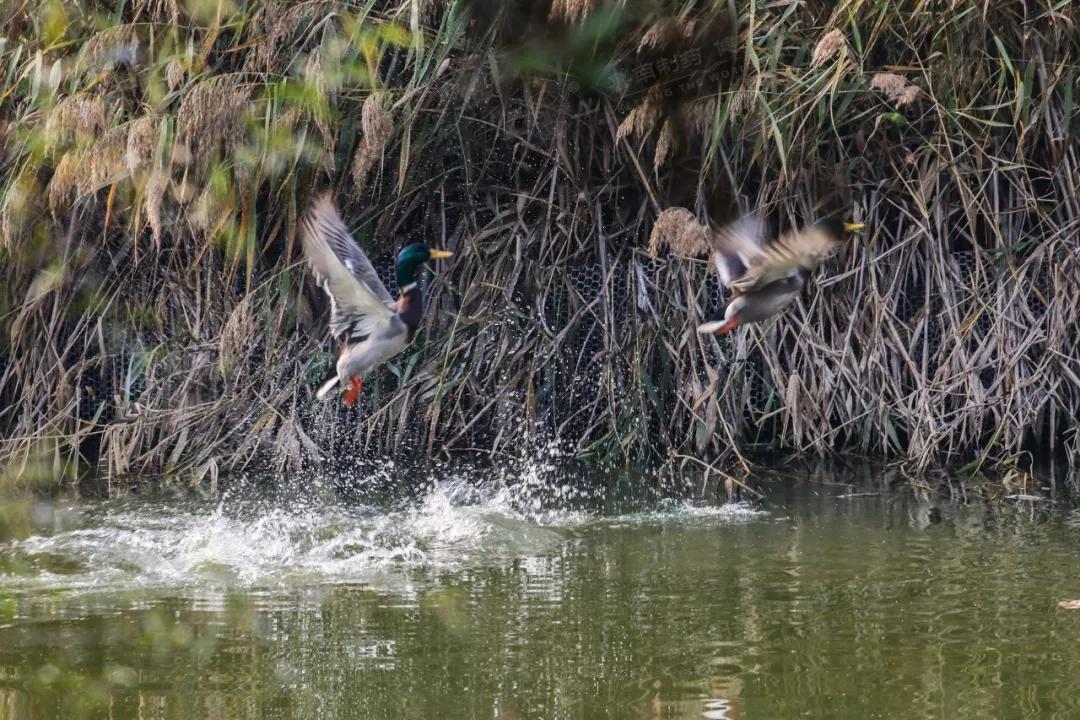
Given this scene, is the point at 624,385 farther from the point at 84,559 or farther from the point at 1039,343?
the point at 84,559

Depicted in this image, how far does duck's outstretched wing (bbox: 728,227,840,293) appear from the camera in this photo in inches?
179

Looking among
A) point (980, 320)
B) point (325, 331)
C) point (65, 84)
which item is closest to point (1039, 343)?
point (980, 320)

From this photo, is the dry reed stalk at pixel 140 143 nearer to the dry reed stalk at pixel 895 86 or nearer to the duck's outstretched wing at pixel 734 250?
the duck's outstretched wing at pixel 734 250

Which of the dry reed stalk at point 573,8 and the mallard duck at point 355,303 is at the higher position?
the dry reed stalk at point 573,8

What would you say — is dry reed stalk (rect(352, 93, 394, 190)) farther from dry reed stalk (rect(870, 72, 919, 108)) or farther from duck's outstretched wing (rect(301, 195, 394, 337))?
dry reed stalk (rect(870, 72, 919, 108))

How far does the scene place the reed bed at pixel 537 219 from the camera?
5.37 m

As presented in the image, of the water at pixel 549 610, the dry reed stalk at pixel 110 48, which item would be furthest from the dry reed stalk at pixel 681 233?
the dry reed stalk at pixel 110 48

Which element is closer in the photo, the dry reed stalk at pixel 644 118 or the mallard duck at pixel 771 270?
the mallard duck at pixel 771 270

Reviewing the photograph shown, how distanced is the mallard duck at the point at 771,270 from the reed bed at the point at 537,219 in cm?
53

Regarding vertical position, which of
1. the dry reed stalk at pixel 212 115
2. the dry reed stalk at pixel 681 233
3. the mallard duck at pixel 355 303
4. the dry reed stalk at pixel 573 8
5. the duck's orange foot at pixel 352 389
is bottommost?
the duck's orange foot at pixel 352 389

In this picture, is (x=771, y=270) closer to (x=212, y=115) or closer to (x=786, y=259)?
(x=786, y=259)

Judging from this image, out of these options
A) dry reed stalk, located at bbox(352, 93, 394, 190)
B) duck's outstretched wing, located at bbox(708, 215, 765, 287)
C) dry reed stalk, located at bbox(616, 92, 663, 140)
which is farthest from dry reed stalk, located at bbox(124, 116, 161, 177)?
duck's outstretched wing, located at bbox(708, 215, 765, 287)

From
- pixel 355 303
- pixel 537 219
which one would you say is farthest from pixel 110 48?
pixel 537 219

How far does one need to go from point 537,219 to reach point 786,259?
5.59 feet
